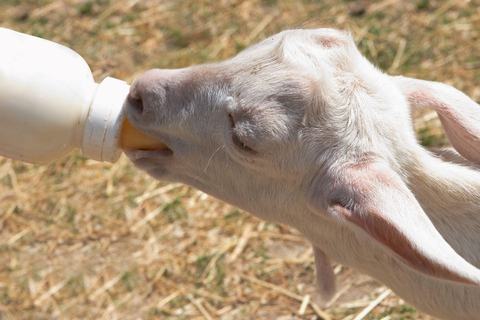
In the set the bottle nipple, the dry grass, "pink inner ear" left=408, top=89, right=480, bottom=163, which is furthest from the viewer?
the dry grass

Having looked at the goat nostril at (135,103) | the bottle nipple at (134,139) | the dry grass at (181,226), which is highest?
the goat nostril at (135,103)

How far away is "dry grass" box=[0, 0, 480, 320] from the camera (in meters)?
3.89

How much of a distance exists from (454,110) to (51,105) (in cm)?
158

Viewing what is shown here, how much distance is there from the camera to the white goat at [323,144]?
2.38 metres

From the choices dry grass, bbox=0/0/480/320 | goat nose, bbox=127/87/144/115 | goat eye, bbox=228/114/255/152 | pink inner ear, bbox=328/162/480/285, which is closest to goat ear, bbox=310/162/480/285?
pink inner ear, bbox=328/162/480/285

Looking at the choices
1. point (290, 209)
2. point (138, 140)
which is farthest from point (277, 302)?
point (138, 140)

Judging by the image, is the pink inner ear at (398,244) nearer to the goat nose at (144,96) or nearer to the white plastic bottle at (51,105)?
the goat nose at (144,96)

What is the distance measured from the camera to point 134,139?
2.72m


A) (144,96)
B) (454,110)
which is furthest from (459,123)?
(144,96)

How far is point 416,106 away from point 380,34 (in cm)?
299

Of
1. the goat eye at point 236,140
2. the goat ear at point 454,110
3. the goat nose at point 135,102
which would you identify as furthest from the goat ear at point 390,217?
the goat nose at point 135,102

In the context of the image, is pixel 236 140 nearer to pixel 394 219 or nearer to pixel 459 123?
pixel 394 219

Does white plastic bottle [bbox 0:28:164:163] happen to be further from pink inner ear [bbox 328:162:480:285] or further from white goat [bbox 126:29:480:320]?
pink inner ear [bbox 328:162:480:285]

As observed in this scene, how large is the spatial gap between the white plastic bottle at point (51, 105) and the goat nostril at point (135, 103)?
0.12ft
